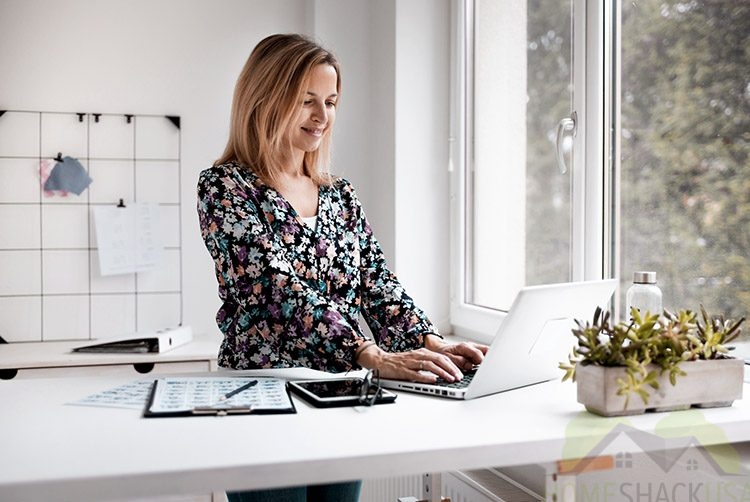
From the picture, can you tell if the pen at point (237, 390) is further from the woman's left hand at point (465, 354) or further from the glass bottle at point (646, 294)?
the glass bottle at point (646, 294)

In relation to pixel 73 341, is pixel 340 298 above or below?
above

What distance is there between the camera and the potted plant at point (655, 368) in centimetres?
124

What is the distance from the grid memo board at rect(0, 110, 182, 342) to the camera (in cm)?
279

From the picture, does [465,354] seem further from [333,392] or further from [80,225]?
[80,225]

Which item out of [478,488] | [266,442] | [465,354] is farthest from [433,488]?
[266,442]

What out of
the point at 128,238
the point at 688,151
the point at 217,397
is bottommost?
the point at 217,397

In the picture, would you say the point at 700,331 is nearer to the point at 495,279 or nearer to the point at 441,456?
the point at 441,456

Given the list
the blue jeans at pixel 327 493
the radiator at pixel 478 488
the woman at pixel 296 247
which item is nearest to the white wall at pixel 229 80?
the radiator at pixel 478 488

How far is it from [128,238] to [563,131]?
1539 mm

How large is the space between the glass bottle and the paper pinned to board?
71.8 inches

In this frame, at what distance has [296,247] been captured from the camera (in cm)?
175

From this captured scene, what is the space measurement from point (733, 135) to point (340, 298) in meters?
0.88

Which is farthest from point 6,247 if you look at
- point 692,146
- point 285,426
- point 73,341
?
point 692,146

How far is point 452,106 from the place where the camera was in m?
2.82
